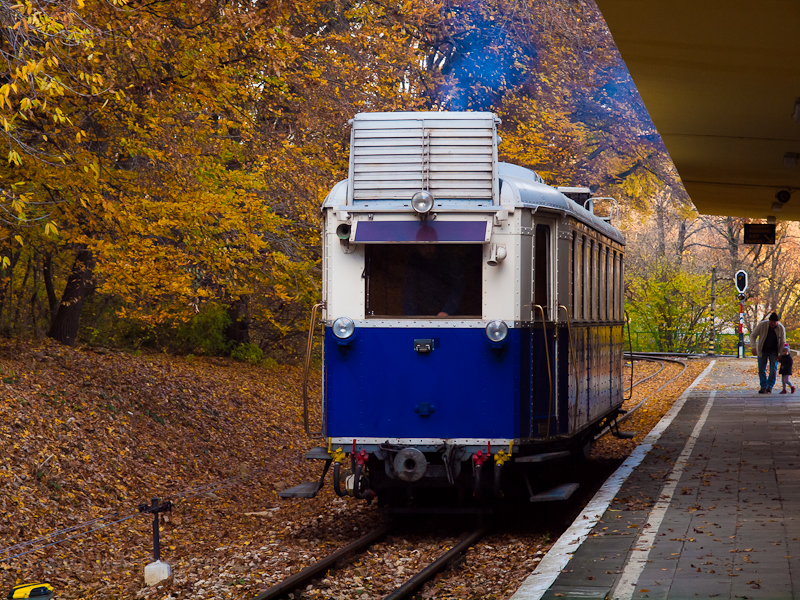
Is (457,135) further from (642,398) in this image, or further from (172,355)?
(642,398)

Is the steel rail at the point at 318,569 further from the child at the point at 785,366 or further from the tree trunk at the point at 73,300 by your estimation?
the child at the point at 785,366

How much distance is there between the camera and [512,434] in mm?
9000

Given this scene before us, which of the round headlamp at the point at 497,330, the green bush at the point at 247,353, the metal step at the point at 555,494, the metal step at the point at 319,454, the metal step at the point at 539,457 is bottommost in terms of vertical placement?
the metal step at the point at 555,494

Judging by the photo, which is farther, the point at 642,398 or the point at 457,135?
the point at 642,398

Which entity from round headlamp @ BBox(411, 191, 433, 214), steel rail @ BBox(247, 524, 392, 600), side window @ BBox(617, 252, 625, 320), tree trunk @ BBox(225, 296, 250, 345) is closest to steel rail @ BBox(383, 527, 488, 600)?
steel rail @ BBox(247, 524, 392, 600)

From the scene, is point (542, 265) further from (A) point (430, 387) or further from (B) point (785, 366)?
(B) point (785, 366)

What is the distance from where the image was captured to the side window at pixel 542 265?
30.8 feet

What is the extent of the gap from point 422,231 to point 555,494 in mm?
2876

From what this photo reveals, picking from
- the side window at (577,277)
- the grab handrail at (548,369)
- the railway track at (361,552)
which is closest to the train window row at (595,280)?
the side window at (577,277)

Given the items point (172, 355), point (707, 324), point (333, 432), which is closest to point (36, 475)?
point (333, 432)

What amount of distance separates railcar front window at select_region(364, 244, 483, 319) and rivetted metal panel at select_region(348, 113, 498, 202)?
521 mm

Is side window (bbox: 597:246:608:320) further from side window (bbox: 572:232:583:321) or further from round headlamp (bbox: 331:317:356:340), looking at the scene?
round headlamp (bbox: 331:317:356:340)

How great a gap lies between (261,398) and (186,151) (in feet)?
23.7

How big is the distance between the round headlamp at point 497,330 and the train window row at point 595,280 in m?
1.70
